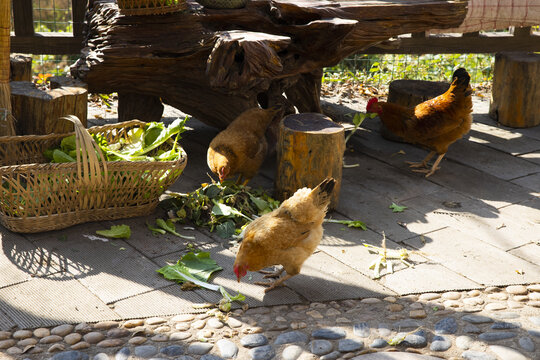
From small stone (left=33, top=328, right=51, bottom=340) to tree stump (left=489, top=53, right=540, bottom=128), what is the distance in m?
6.50

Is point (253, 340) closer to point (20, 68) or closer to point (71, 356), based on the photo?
point (71, 356)

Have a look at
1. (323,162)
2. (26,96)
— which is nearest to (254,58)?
(323,162)

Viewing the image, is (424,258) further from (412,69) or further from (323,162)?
(412,69)

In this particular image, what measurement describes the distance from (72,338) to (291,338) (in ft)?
4.14

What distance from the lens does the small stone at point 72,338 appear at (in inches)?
136

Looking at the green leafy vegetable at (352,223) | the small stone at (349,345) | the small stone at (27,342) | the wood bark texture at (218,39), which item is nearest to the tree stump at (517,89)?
the wood bark texture at (218,39)

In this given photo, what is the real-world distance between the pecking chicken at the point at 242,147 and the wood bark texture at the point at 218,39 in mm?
308

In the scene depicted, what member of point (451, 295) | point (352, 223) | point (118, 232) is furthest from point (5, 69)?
point (451, 295)

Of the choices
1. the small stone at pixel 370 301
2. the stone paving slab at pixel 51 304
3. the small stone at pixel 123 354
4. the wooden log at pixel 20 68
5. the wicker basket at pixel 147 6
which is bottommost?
the small stone at pixel 123 354

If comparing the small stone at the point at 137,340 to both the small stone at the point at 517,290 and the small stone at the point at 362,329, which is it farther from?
the small stone at the point at 517,290

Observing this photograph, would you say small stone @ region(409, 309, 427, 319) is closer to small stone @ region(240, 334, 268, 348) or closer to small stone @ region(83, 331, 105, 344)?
small stone @ region(240, 334, 268, 348)

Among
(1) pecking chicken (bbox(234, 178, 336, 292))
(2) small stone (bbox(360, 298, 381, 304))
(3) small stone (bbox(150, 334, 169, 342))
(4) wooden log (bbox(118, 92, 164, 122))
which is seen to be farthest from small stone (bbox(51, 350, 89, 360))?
(4) wooden log (bbox(118, 92, 164, 122))

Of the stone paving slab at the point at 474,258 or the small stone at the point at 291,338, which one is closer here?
the small stone at the point at 291,338

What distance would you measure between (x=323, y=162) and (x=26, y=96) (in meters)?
2.62
